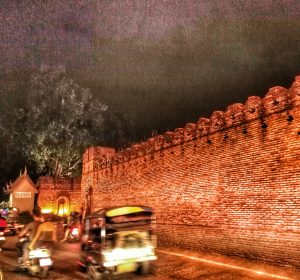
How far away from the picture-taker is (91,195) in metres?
24.1

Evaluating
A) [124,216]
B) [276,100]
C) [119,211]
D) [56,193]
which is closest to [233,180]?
[276,100]

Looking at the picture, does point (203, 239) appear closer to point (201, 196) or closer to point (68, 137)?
point (201, 196)

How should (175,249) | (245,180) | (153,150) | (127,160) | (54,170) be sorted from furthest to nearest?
(54,170) < (127,160) < (153,150) < (175,249) < (245,180)

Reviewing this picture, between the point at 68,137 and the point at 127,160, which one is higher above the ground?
the point at 68,137

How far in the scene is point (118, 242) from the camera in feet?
29.9

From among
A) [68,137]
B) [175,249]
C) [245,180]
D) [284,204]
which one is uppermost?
[68,137]

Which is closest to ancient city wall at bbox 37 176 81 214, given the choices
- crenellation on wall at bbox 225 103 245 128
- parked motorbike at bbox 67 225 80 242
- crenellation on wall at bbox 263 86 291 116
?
parked motorbike at bbox 67 225 80 242

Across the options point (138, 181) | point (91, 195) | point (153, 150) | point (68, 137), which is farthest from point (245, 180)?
point (68, 137)

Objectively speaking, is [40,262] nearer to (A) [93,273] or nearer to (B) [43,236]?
(B) [43,236]

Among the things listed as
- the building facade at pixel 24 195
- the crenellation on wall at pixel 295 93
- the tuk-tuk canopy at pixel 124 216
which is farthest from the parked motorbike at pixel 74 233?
the building facade at pixel 24 195

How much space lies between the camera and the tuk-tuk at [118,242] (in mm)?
8984

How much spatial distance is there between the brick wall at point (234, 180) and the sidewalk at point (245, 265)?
8.7 inches

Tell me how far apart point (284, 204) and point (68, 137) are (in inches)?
1561

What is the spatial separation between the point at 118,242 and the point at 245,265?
4106mm
